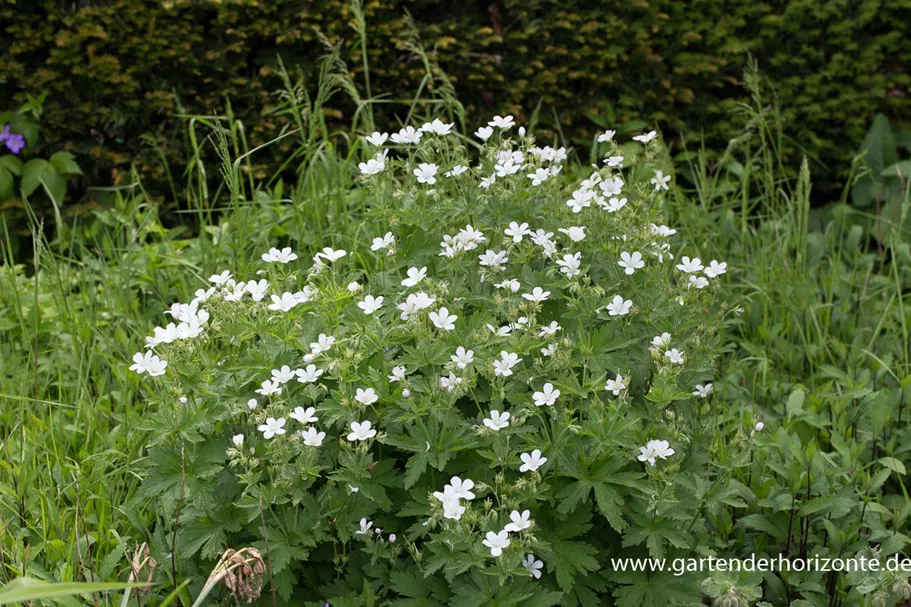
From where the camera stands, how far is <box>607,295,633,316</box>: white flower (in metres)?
2.14

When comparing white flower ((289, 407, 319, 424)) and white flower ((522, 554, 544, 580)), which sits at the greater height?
white flower ((289, 407, 319, 424))

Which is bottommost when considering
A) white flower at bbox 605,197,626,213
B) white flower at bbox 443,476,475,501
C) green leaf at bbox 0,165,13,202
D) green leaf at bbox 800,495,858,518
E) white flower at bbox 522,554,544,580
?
green leaf at bbox 800,495,858,518

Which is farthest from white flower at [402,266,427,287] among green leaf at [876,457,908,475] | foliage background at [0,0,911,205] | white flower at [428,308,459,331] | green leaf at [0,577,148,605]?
foliage background at [0,0,911,205]

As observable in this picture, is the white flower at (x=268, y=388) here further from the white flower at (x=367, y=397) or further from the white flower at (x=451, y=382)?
the white flower at (x=451, y=382)

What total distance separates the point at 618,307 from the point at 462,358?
1.38ft

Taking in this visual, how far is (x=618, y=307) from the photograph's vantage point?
2158 mm

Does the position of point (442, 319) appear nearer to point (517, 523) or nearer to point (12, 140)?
point (517, 523)

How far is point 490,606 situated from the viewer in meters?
1.88

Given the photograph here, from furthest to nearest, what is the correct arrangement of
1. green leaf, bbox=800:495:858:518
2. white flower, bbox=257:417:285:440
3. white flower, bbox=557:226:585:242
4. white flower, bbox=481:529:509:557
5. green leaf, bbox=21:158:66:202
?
green leaf, bbox=21:158:66:202 < green leaf, bbox=800:495:858:518 < white flower, bbox=557:226:585:242 < white flower, bbox=257:417:285:440 < white flower, bbox=481:529:509:557

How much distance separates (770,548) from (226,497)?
1.37 meters

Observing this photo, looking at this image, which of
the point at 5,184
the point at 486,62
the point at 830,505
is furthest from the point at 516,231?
the point at 5,184

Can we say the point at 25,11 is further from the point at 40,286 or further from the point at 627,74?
the point at 627,74

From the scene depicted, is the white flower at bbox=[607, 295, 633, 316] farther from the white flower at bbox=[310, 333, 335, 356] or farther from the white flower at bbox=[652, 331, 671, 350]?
the white flower at bbox=[310, 333, 335, 356]

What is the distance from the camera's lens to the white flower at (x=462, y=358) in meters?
1.93
